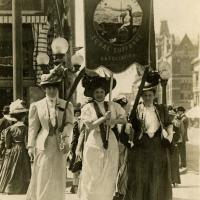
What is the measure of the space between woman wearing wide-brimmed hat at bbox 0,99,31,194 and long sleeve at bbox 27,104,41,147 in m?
1.35

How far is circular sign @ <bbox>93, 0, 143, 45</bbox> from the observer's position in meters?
5.99

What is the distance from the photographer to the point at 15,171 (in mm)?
7227

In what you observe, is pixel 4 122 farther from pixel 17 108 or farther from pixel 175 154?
pixel 175 154

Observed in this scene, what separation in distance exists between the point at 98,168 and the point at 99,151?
6.4 inches

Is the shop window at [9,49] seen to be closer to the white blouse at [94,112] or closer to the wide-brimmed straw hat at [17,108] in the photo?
the wide-brimmed straw hat at [17,108]

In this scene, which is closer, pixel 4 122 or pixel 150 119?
pixel 150 119

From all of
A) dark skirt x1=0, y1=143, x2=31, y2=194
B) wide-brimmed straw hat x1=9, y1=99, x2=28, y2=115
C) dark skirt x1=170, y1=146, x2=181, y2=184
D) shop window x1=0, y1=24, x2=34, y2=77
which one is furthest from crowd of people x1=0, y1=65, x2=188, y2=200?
shop window x1=0, y1=24, x2=34, y2=77

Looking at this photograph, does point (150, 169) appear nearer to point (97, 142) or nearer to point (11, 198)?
point (97, 142)

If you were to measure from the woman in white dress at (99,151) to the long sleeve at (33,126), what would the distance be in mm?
492

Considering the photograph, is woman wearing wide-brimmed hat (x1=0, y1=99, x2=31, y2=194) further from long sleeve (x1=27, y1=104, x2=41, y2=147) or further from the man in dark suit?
long sleeve (x1=27, y1=104, x2=41, y2=147)

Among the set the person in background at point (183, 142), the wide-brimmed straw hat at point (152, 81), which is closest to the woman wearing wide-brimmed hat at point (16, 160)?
the wide-brimmed straw hat at point (152, 81)

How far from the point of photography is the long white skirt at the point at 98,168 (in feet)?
17.9

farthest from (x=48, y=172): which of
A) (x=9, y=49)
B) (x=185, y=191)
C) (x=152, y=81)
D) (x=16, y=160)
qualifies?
(x=9, y=49)

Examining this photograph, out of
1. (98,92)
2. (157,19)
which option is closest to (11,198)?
(98,92)
